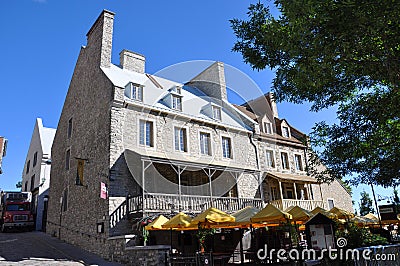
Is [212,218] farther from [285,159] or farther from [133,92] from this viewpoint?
[285,159]

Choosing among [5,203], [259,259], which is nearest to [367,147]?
[259,259]

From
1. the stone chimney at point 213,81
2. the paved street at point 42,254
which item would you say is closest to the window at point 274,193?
the stone chimney at point 213,81

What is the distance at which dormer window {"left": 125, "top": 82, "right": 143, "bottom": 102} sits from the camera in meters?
16.3

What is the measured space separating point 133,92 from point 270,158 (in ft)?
35.5

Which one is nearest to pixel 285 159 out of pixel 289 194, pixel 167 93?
pixel 289 194

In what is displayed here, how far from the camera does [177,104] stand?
18359 mm

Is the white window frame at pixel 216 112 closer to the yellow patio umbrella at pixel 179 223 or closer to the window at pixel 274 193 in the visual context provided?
the window at pixel 274 193

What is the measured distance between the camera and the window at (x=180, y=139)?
56.3 feet

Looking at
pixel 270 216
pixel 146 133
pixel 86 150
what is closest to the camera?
pixel 270 216

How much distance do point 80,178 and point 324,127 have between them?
11.8 m

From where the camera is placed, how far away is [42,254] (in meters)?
12.6

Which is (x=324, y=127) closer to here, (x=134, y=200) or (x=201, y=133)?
(x=134, y=200)

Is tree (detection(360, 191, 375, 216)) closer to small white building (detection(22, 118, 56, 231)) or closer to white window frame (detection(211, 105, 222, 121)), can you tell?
white window frame (detection(211, 105, 222, 121))

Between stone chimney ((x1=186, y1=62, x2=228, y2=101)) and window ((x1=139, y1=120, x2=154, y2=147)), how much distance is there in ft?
25.7
